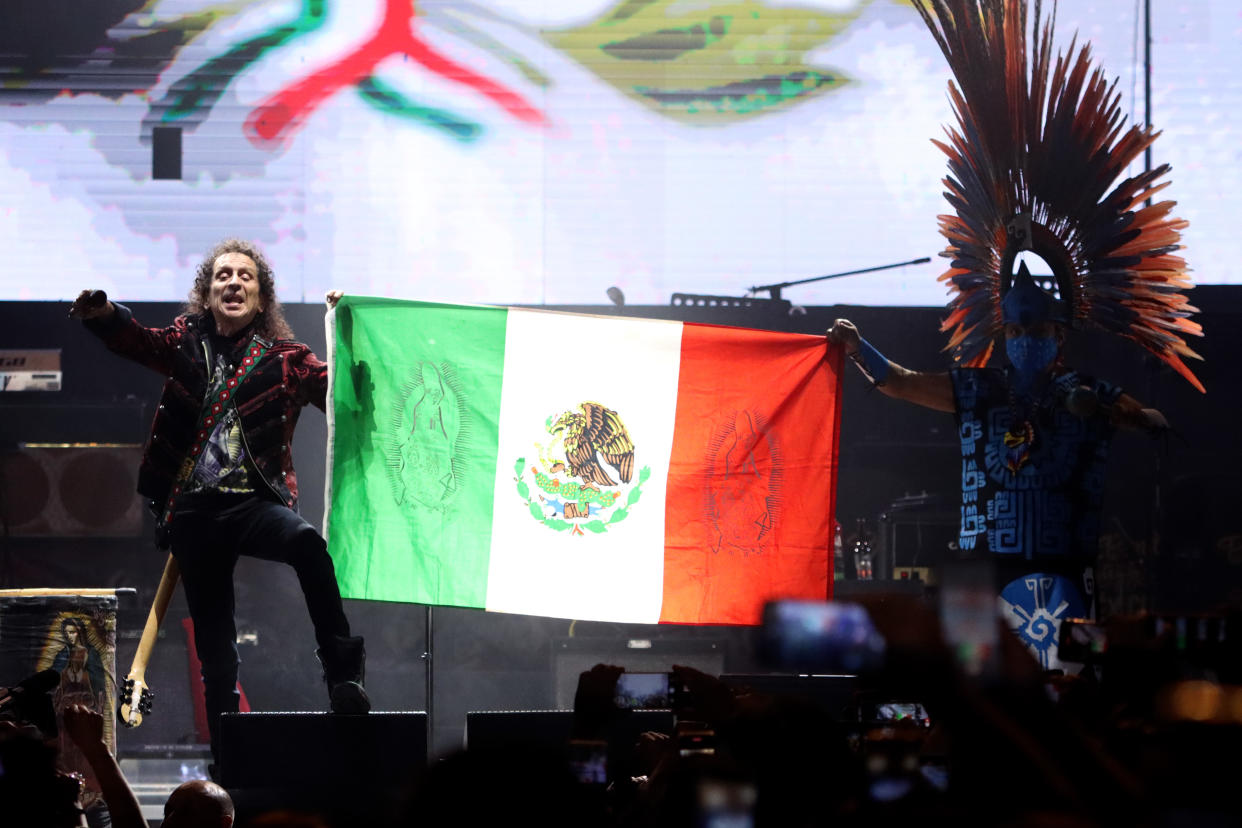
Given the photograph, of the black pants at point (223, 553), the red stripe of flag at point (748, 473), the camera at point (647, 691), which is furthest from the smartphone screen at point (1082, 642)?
the red stripe of flag at point (748, 473)

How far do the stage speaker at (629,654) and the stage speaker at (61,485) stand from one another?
2.93m

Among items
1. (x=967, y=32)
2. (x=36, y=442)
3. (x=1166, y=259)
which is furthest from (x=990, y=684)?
(x=36, y=442)

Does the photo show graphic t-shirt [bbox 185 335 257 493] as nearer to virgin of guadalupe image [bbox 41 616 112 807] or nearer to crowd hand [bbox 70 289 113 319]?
crowd hand [bbox 70 289 113 319]

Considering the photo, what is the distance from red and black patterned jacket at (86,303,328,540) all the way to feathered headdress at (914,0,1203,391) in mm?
2422

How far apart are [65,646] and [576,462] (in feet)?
5.64

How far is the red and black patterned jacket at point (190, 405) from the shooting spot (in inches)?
165

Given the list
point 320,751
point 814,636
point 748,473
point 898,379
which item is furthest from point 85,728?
point 898,379

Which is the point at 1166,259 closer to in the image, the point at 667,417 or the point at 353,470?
the point at 667,417

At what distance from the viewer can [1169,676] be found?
1.96 meters

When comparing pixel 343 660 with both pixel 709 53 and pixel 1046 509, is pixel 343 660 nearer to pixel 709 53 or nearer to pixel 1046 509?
pixel 1046 509

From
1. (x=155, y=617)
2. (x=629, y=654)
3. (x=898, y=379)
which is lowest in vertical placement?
(x=629, y=654)

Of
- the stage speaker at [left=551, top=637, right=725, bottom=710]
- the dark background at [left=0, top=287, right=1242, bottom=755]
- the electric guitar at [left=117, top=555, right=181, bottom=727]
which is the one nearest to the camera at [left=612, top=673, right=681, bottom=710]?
the electric guitar at [left=117, top=555, right=181, bottom=727]

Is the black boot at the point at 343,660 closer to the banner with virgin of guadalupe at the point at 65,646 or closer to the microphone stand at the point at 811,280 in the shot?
the banner with virgin of guadalupe at the point at 65,646

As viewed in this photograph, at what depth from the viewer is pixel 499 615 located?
8.33 meters
